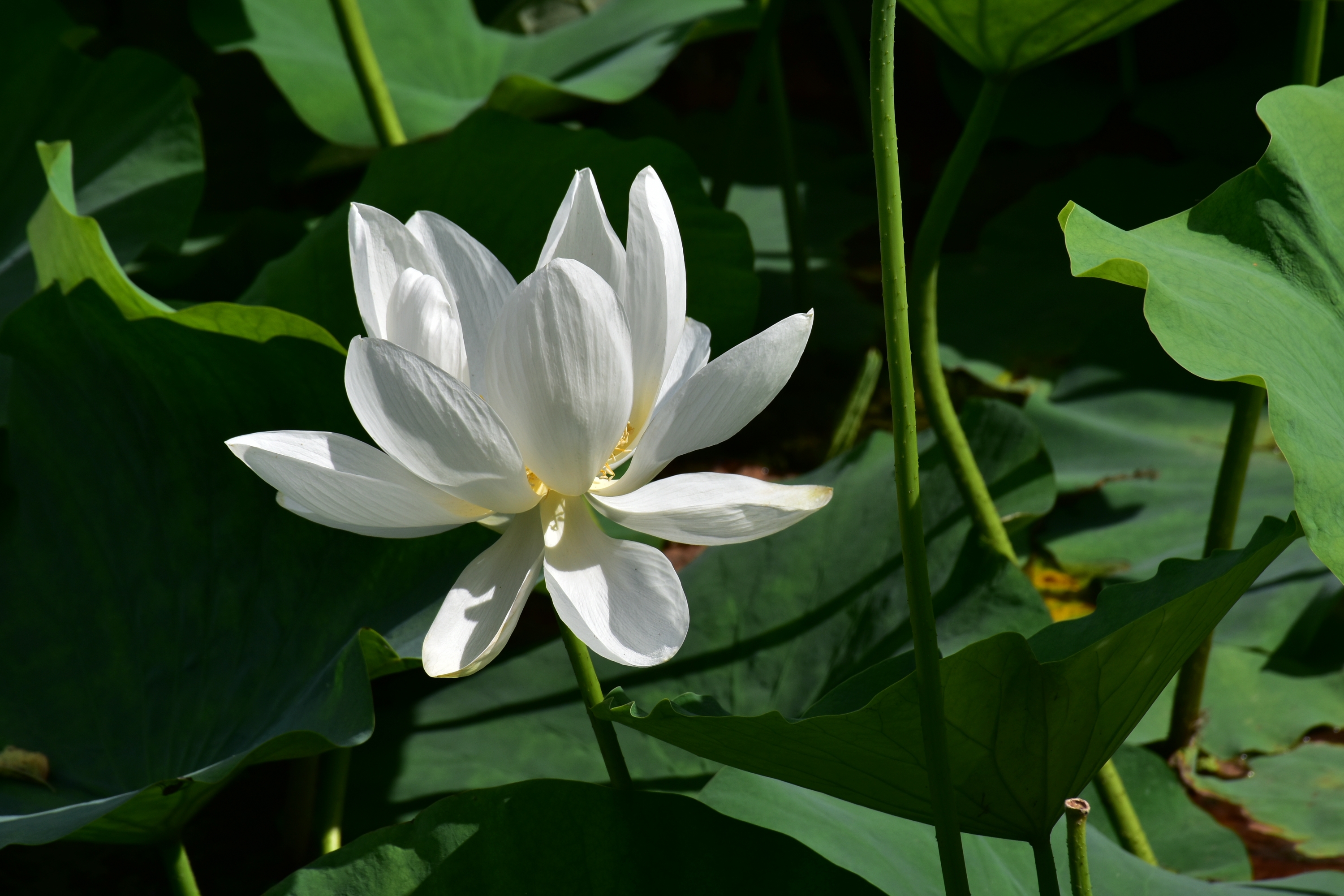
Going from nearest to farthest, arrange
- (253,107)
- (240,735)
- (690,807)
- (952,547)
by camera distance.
→ (690,807)
(240,735)
(952,547)
(253,107)

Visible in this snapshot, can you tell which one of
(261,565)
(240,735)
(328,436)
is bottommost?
(240,735)

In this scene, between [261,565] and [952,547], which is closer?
[261,565]

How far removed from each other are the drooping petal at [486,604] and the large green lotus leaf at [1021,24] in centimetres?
47

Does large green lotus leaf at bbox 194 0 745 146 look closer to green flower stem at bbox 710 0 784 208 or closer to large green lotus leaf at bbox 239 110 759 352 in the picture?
green flower stem at bbox 710 0 784 208

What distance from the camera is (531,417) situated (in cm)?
46

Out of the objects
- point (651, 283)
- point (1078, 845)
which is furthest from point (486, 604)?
point (1078, 845)

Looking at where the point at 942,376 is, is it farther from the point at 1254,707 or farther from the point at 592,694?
the point at 1254,707

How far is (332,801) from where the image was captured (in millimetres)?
842

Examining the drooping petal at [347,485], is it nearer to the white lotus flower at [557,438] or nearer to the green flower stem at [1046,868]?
A: the white lotus flower at [557,438]

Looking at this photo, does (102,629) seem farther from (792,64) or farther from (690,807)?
(792,64)

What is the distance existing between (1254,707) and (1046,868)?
2.29 ft

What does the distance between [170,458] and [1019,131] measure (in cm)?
157

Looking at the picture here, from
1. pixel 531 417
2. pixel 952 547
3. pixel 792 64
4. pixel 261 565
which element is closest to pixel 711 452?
pixel 952 547

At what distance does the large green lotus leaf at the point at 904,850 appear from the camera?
0.62m
